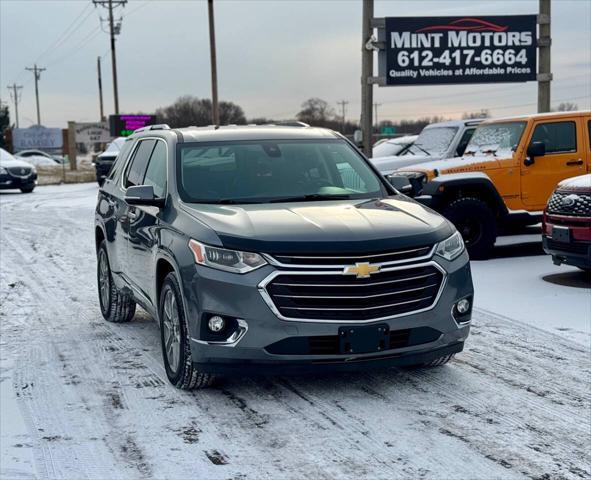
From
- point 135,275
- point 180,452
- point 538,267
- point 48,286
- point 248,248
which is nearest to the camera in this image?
point 180,452

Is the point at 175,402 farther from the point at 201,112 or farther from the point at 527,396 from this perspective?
the point at 201,112

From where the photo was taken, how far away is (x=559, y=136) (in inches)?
492

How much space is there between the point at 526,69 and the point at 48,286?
14778mm

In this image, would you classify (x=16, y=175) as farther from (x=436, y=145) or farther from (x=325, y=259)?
(x=325, y=259)

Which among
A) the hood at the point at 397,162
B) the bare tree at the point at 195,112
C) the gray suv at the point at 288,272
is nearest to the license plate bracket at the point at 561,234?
the gray suv at the point at 288,272

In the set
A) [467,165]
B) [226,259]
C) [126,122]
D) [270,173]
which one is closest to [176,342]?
[226,259]

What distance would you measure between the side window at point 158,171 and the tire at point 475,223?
5655 mm

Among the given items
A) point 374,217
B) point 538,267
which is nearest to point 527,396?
point 374,217

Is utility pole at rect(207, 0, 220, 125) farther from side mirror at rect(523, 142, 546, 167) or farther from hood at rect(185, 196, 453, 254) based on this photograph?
hood at rect(185, 196, 453, 254)

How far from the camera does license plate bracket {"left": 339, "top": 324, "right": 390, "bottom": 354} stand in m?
5.15

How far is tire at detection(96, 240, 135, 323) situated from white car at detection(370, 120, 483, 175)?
805 cm

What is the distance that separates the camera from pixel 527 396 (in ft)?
18.3

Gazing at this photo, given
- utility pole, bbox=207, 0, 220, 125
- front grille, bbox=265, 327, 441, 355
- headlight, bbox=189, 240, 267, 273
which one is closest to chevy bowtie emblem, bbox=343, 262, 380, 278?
front grille, bbox=265, 327, 441, 355

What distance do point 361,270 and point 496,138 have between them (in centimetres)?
819
